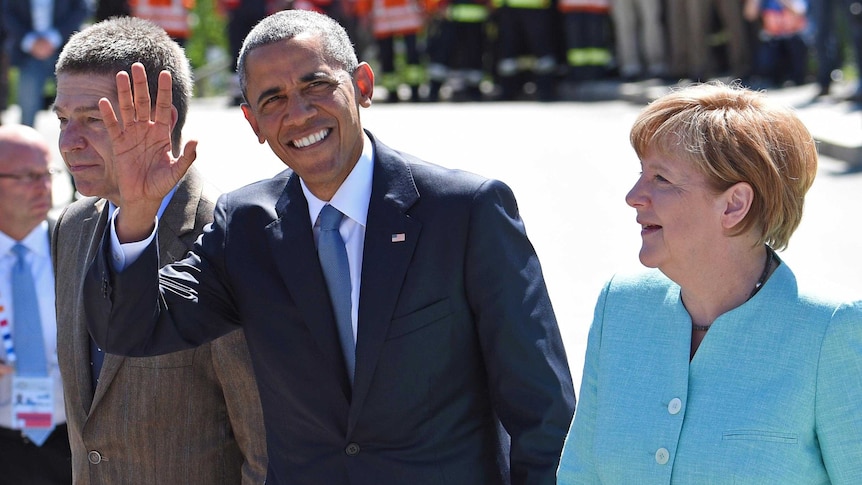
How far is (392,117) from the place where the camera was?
13.9 meters

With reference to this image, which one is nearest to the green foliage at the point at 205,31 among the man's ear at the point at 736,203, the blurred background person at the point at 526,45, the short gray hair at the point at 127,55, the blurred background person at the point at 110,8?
the blurred background person at the point at 526,45

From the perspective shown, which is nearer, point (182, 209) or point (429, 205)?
point (429, 205)

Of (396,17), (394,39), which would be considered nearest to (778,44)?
(396,17)

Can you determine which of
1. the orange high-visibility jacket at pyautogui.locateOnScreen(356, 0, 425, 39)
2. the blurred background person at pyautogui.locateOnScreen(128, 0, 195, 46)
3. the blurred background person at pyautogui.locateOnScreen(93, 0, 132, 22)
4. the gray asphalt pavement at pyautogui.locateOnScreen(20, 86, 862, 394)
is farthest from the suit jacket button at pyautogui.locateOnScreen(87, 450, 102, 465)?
the orange high-visibility jacket at pyautogui.locateOnScreen(356, 0, 425, 39)

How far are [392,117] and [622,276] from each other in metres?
11.1

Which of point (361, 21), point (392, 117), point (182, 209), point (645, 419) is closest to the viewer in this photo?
point (645, 419)

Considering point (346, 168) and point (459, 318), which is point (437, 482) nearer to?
point (459, 318)

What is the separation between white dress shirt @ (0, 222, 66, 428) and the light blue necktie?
0.6 inches

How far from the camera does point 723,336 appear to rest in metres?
2.68

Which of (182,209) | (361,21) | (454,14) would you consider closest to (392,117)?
(454,14)

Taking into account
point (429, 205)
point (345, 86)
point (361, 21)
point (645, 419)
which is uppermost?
point (345, 86)

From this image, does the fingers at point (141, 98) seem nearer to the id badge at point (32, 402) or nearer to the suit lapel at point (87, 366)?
the suit lapel at point (87, 366)

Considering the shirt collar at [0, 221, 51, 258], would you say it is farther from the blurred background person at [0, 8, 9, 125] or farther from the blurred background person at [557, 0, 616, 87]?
the blurred background person at [557, 0, 616, 87]

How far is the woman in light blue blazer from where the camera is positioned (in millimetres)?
2527
